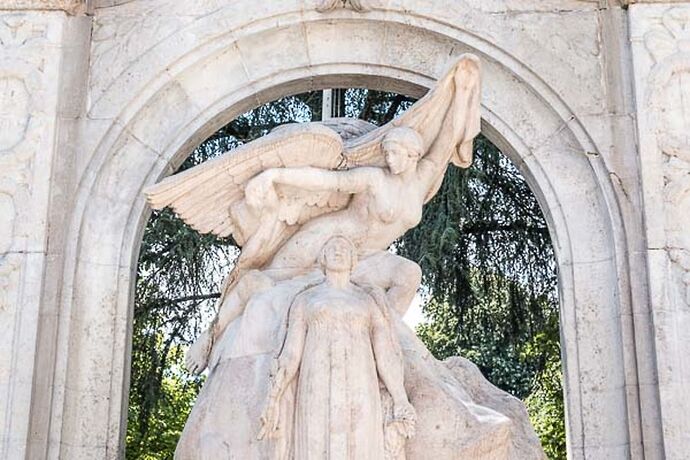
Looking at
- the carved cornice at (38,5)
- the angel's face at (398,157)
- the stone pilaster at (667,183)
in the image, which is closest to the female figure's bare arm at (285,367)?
the angel's face at (398,157)

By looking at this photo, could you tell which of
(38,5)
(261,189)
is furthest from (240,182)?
(38,5)

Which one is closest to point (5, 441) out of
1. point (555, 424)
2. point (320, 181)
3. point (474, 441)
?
point (320, 181)

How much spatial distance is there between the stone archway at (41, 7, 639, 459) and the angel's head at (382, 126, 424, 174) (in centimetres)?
156

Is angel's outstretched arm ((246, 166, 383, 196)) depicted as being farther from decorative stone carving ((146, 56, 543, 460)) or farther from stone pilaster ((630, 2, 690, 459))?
stone pilaster ((630, 2, 690, 459))

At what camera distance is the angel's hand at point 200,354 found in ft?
21.5

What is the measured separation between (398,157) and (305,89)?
7.00 ft

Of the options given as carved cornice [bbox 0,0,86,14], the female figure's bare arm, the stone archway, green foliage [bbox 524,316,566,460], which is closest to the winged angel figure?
the female figure's bare arm

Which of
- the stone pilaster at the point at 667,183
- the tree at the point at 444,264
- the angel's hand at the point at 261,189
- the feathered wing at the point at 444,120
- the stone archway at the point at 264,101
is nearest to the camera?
the angel's hand at the point at 261,189

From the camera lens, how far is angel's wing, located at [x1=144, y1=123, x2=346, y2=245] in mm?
6457

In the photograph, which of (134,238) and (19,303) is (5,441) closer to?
(19,303)

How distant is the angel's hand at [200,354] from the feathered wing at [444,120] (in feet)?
4.48

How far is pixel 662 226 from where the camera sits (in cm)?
740

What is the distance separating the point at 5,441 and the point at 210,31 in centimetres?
326

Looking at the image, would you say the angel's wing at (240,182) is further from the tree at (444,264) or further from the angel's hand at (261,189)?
the tree at (444,264)
